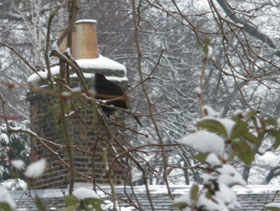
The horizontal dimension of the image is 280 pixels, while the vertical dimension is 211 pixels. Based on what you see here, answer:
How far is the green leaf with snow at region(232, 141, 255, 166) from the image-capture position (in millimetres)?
1701

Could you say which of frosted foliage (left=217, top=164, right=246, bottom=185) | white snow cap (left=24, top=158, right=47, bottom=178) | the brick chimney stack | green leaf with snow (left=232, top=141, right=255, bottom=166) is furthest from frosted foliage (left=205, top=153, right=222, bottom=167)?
the brick chimney stack

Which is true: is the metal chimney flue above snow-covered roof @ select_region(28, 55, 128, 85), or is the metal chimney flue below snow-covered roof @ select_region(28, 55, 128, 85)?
above

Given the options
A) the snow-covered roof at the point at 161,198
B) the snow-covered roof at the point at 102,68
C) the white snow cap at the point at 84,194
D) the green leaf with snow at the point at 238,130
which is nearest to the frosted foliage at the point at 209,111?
the green leaf with snow at the point at 238,130

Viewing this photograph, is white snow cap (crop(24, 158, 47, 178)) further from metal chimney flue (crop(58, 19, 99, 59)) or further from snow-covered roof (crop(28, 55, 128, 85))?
metal chimney flue (crop(58, 19, 99, 59))

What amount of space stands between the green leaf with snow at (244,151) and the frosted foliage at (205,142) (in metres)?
0.09

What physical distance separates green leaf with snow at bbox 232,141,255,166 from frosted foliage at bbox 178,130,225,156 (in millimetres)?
90

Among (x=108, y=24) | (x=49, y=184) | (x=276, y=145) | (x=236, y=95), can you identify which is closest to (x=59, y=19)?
(x=108, y=24)

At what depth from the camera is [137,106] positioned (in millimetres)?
18953

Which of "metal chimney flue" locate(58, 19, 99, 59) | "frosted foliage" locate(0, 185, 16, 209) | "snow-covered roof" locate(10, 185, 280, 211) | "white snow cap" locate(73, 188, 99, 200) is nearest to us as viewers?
"frosted foliage" locate(0, 185, 16, 209)

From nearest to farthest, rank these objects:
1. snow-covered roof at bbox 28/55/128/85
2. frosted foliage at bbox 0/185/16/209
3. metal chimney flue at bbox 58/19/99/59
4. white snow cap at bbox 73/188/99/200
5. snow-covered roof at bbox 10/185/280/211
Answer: frosted foliage at bbox 0/185/16/209
white snow cap at bbox 73/188/99/200
snow-covered roof at bbox 10/185/280/211
snow-covered roof at bbox 28/55/128/85
metal chimney flue at bbox 58/19/99/59

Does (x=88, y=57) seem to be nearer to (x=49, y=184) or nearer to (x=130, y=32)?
(x=49, y=184)

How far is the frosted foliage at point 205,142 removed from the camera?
1.59m

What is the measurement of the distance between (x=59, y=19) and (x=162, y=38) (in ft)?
7.75

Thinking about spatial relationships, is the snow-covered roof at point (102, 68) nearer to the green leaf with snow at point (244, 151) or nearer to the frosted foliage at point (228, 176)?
the green leaf with snow at point (244, 151)
